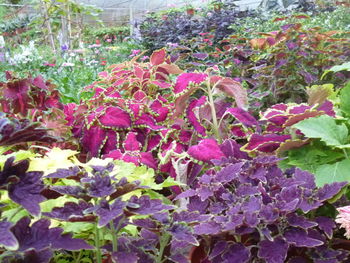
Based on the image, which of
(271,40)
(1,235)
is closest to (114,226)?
(1,235)

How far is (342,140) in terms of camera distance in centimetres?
111

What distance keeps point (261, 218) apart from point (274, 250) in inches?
2.4

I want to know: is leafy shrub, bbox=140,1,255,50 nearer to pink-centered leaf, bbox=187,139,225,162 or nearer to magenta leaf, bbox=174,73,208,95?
magenta leaf, bbox=174,73,208,95

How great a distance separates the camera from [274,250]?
77 cm

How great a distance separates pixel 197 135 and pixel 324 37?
109 centimetres

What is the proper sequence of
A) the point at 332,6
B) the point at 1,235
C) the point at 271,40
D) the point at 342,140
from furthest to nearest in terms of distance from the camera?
the point at 332,6 < the point at 271,40 < the point at 342,140 < the point at 1,235

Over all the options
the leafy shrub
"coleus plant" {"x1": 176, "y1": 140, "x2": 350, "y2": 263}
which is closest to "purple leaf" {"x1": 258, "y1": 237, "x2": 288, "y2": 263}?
"coleus plant" {"x1": 176, "y1": 140, "x2": 350, "y2": 263}

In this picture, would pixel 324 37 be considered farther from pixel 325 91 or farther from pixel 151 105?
pixel 151 105

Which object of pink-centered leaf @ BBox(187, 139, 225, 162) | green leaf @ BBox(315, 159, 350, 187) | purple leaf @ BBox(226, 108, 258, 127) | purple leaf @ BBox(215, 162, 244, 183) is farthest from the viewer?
purple leaf @ BBox(226, 108, 258, 127)

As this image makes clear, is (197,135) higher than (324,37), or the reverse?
(324,37)

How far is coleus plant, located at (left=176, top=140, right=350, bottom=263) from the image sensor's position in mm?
786

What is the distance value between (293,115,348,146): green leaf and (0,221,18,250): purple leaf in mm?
752

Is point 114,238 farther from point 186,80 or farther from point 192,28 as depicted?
point 192,28

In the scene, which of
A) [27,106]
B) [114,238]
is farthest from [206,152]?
[27,106]
